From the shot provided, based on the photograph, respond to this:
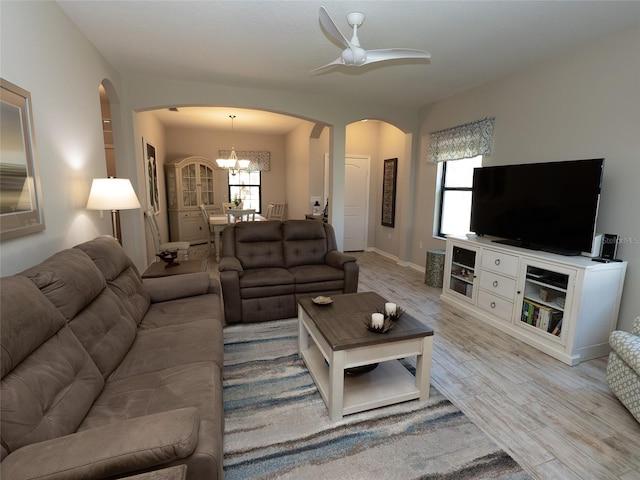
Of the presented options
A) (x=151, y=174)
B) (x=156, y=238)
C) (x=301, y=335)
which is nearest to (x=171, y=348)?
(x=301, y=335)

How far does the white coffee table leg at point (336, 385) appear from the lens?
1.84 metres

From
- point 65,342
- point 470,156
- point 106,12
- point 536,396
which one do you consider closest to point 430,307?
point 536,396

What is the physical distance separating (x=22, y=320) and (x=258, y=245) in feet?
8.27

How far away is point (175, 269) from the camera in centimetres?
316

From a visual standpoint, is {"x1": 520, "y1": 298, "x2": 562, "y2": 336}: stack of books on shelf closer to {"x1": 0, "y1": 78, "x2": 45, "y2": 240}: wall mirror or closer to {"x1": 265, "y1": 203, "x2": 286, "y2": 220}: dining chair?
{"x1": 0, "y1": 78, "x2": 45, "y2": 240}: wall mirror

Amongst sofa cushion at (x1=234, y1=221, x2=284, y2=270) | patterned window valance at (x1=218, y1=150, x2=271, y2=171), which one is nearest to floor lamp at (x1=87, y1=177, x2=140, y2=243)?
sofa cushion at (x1=234, y1=221, x2=284, y2=270)

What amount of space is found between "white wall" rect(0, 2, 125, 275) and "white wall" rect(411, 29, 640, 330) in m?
4.21

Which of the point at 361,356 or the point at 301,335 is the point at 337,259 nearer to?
the point at 301,335

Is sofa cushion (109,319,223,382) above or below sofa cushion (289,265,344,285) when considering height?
below

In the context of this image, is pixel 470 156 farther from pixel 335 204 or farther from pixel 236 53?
pixel 236 53

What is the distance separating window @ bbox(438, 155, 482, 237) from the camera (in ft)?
14.8

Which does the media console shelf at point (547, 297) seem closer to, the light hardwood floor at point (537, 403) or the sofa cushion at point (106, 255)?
the light hardwood floor at point (537, 403)

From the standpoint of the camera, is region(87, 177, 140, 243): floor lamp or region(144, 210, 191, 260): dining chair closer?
region(87, 177, 140, 243): floor lamp

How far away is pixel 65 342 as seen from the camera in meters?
1.41
